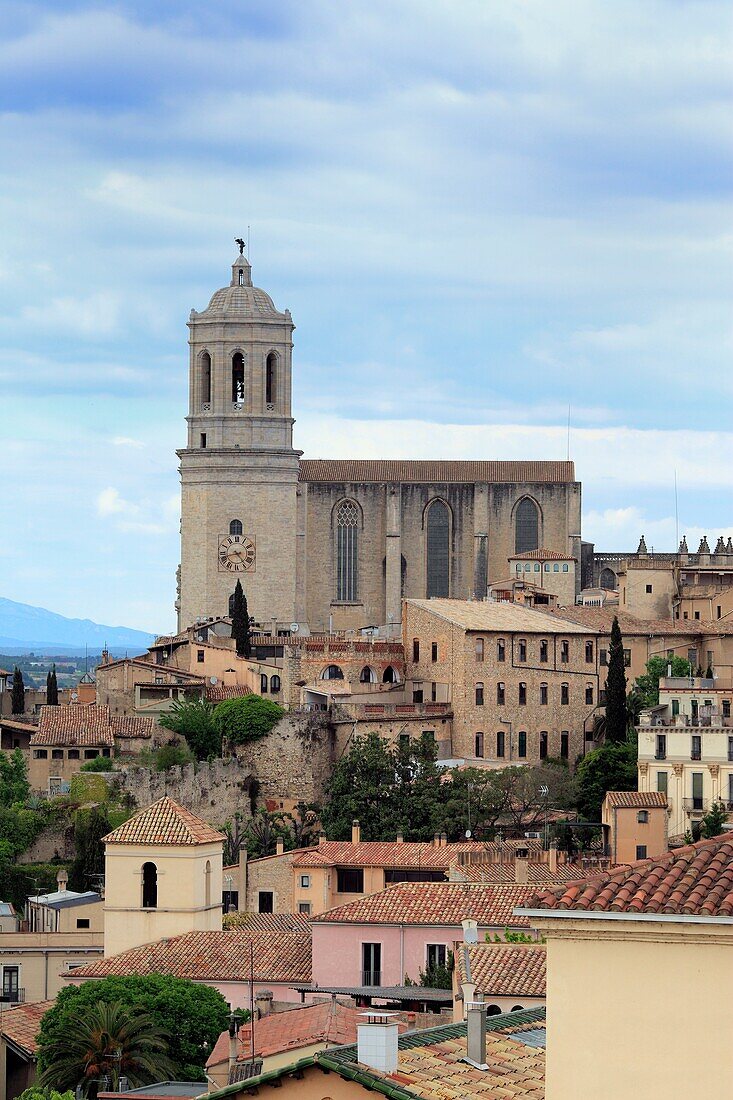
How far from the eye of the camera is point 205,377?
367ft

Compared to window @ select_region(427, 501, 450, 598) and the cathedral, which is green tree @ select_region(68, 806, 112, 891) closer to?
the cathedral

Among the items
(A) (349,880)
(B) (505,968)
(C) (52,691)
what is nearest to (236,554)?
Answer: (C) (52,691)

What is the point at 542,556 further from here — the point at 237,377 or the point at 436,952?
the point at 436,952

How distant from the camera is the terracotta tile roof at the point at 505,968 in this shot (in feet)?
102

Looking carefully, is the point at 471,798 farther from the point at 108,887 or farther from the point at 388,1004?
the point at 388,1004

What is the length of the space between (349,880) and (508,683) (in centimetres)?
2203

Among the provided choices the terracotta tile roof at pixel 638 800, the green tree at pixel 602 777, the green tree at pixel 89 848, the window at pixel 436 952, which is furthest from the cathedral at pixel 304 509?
the window at pixel 436 952

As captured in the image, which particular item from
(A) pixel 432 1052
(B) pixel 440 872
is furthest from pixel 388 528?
(A) pixel 432 1052

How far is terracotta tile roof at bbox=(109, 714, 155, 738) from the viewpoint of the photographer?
7769cm

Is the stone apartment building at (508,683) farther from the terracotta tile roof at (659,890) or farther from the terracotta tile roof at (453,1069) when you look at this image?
the terracotta tile roof at (659,890)

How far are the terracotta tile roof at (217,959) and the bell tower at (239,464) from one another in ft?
189

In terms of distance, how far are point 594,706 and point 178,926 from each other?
1254 inches

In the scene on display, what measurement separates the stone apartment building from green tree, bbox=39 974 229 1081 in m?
37.1

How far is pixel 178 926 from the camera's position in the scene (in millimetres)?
50594
